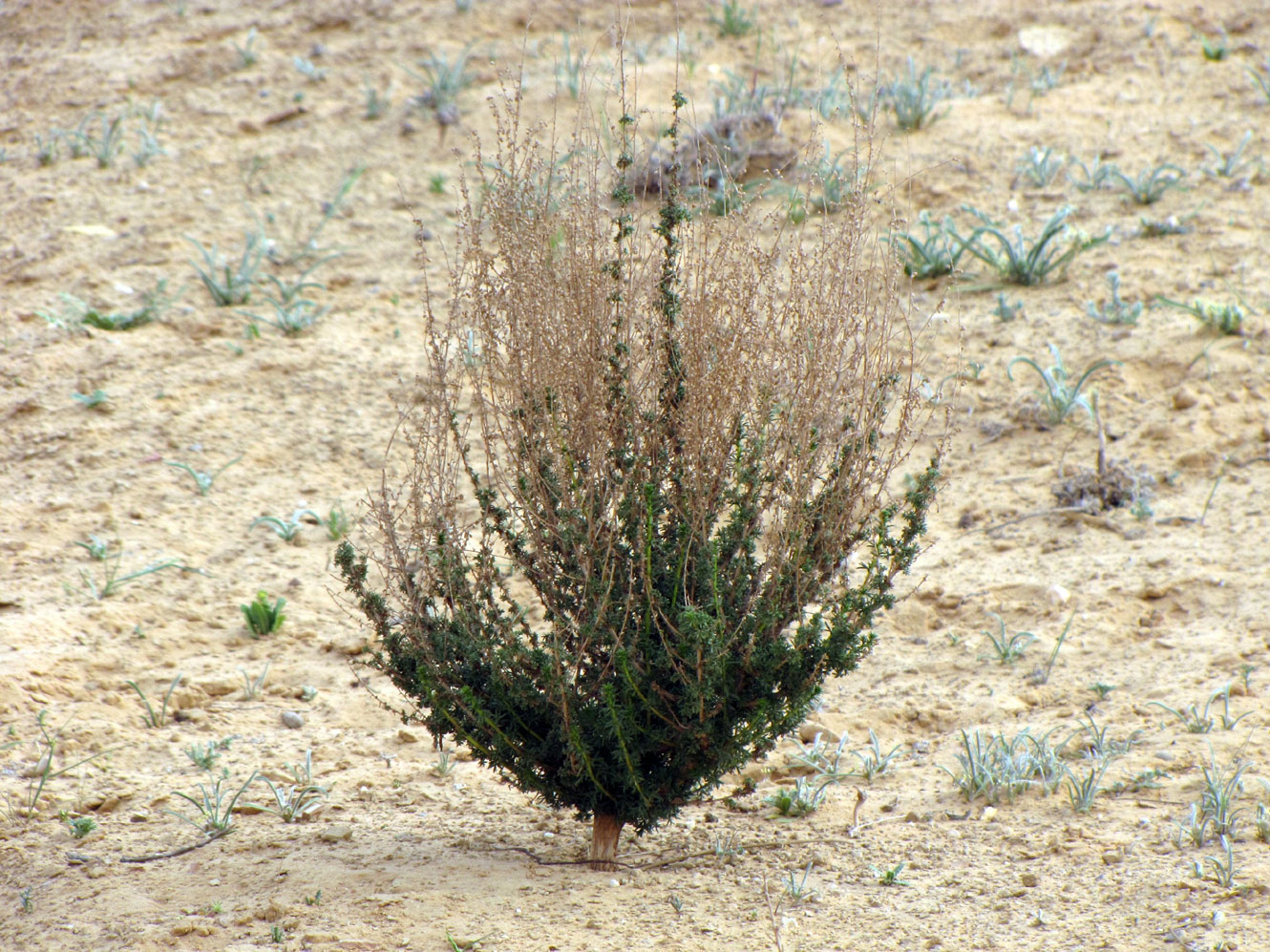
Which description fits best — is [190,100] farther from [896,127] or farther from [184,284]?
[896,127]

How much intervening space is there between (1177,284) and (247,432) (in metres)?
4.03

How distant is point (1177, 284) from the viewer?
5.30 m

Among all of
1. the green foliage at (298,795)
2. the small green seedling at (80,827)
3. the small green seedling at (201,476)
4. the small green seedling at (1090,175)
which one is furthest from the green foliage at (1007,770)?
the small green seedling at (1090,175)

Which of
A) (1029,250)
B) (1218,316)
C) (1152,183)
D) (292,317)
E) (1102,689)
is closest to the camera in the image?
(1102,689)

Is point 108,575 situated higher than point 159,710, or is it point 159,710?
point 108,575

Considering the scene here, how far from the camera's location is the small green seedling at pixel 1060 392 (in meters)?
4.68

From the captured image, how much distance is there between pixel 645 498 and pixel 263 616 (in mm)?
1950

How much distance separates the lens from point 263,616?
13.1 feet

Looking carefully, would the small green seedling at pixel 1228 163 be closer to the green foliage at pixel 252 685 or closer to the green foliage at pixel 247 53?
the green foliage at pixel 252 685

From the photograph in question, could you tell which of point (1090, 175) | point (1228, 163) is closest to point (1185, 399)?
point (1090, 175)

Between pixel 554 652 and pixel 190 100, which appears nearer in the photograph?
pixel 554 652

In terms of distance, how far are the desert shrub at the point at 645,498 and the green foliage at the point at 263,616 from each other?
1.37m

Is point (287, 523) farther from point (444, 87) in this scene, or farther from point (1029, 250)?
point (444, 87)

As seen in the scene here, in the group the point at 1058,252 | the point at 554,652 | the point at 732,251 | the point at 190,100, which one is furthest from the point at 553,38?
the point at 554,652
